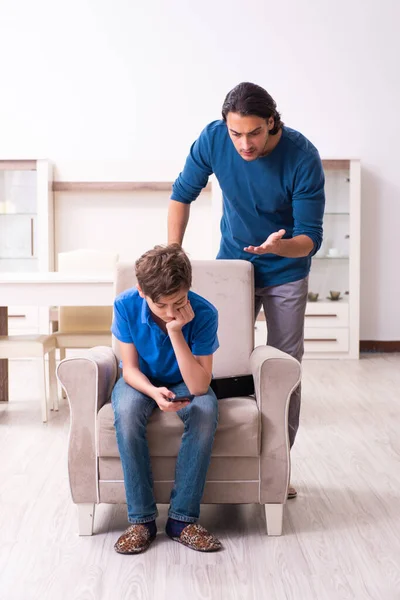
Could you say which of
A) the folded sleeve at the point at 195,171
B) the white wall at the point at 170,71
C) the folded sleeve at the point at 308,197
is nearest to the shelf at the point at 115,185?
the white wall at the point at 170,71

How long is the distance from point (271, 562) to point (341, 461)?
1.03 meters

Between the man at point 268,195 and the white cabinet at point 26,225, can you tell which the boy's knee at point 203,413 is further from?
the white cabinet at point 26,225

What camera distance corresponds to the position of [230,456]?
7.13 ft

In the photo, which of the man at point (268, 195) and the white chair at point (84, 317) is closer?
the man at point (268, 195)

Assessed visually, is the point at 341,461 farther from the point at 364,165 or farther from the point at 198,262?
the point at 364,165

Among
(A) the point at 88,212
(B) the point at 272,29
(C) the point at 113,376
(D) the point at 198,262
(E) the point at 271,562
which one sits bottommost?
(E) the point at 271,562

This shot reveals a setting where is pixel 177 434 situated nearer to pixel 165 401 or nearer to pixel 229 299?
pixel 165 401

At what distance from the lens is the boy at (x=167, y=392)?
204cm

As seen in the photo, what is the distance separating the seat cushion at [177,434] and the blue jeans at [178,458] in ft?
0.11

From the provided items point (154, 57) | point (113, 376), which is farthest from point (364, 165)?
point (113, 376)

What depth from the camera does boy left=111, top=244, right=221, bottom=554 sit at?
204cm

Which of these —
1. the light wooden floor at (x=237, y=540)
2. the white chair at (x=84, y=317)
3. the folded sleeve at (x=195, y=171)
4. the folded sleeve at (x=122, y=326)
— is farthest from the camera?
the white chair at (x=84, y=317)

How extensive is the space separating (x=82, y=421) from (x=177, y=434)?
0.27 m

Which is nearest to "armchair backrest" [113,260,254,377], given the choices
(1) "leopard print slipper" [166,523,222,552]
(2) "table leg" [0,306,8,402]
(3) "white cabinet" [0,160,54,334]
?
(1) "leopard print slipper" [166,523,222,552]
